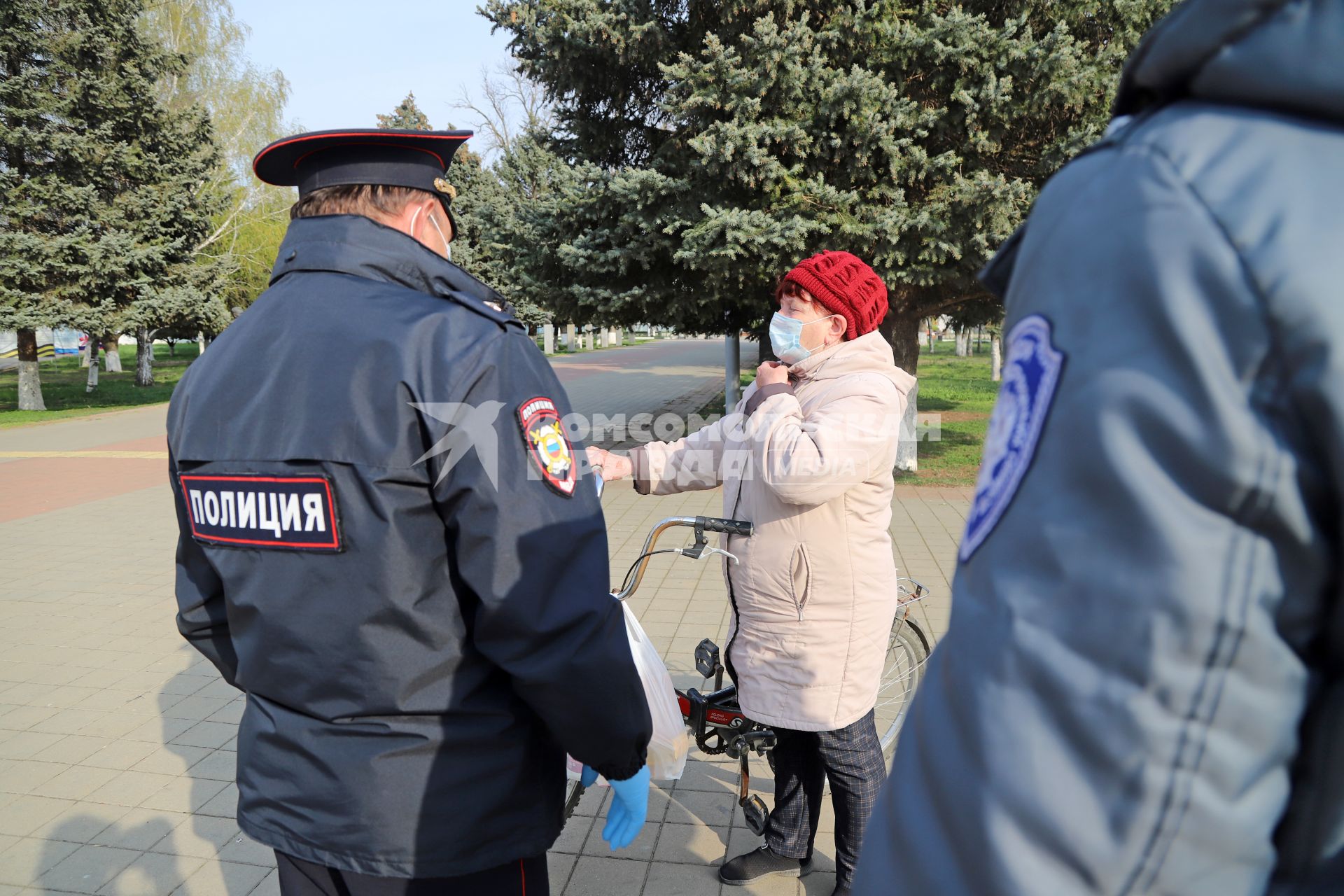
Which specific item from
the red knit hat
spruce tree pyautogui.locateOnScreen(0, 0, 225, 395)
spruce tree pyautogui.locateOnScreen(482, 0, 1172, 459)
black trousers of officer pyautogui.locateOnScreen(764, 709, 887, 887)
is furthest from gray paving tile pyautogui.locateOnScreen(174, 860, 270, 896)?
spruce tree pyautogui.locateOnScreen(0, 0, 225, 395)

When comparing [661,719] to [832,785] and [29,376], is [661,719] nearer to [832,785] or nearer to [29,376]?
[832,785]

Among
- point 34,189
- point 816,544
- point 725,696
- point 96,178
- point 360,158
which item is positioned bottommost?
point 725,696

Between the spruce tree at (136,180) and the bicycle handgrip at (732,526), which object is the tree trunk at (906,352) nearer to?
the bicycle handgrip at (732,526)

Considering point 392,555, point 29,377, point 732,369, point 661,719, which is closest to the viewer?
point 392,555

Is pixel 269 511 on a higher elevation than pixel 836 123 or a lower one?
lower

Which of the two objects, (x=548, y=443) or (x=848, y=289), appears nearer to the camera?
(x=548, y=443)

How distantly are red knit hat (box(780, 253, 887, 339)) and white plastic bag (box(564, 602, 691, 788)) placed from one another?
110 cm

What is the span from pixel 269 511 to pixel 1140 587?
1397 millimetres

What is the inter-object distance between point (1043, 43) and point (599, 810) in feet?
24.1

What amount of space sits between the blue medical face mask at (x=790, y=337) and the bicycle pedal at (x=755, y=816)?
4.99ft

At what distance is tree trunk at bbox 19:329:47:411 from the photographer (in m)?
18.1

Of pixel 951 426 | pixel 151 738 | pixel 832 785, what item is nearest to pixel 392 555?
pixel 832 785

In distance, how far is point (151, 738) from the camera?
161 inches

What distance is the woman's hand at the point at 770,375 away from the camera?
259 cm
